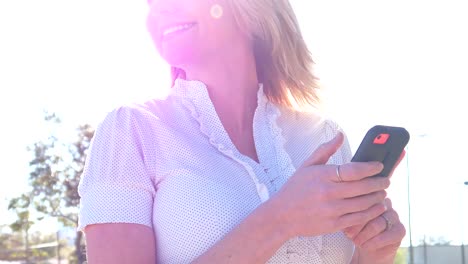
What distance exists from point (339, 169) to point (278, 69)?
1.03 metres

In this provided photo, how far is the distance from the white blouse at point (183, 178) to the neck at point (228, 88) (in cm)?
6

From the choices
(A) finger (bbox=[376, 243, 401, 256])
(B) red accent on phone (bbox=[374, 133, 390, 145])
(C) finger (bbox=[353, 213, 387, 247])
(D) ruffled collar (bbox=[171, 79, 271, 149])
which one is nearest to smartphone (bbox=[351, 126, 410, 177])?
(B) red accent on phone (bbox=[374, 133, 390, 145])

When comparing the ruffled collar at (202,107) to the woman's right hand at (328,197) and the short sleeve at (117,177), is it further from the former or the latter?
the woman's right hand at (328,197)

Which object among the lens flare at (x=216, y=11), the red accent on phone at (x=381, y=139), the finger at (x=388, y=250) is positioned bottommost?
the finger at (x=388, y=250)

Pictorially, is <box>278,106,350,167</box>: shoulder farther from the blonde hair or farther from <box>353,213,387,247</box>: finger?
<box>353,213,387,247</box>: finger

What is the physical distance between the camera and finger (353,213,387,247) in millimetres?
1654

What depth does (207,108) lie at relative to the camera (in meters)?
2.05

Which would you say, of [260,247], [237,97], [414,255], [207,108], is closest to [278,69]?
[237,97]

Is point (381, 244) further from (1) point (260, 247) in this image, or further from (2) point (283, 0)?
(2) point (283, 0)

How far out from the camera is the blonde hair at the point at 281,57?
2305mm

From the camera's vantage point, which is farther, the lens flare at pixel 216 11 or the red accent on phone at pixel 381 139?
the lens flare at pixel 216 11

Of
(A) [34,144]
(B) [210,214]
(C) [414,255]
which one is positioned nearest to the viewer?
(B) [210,214]

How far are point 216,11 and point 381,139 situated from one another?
2.72 feet

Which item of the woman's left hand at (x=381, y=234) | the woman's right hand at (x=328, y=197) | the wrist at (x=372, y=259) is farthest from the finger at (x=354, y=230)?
the wrist at (x=372, y=259)
